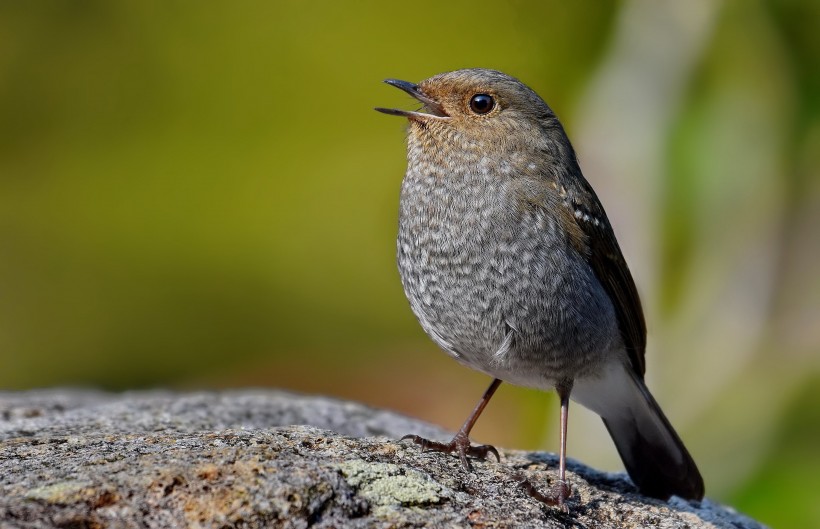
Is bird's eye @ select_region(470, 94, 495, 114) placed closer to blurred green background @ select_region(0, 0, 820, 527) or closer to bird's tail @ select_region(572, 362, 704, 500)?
bird's tail @ select_region(572, 362, 704, 500)

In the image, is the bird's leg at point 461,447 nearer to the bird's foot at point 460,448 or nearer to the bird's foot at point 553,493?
the bird's foot at point 460,448

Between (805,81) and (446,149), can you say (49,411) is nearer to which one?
(446,149)

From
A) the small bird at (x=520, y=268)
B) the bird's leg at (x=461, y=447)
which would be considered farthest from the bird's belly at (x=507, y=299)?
the bird's leg at (x=461, y=447)

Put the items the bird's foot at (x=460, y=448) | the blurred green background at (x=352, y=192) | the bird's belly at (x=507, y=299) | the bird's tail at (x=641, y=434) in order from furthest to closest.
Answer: the blurred green background at (x=352, y=192), the bird's tail at (x=641, y=434), the bird's belly at (x=507, y=299), the bird's foot at (x=460, y=448)

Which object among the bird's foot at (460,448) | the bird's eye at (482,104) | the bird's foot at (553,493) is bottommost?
the bird's foot at (553,493)

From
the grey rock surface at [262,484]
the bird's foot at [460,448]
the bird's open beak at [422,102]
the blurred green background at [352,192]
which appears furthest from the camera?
→ the blurred green background at [352,192]

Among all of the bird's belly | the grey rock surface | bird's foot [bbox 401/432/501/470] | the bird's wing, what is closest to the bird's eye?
the bird's wing

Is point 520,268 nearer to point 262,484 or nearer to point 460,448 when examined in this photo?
point 460,448

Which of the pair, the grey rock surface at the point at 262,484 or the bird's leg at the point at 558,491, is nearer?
the grey rock surface at the point at 262,484
